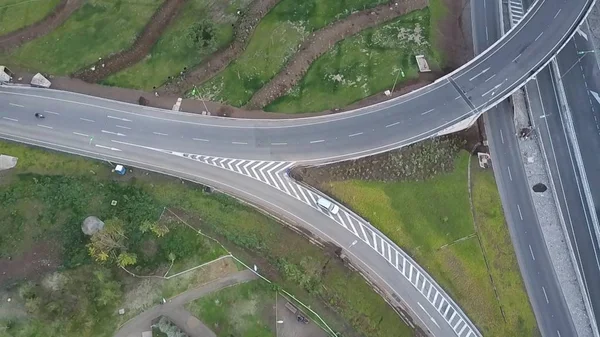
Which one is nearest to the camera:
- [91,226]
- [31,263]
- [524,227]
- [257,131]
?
[31,263]

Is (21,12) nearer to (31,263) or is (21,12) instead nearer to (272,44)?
(31,263)

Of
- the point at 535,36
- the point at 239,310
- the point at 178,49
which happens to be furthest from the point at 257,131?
the point at 535,36

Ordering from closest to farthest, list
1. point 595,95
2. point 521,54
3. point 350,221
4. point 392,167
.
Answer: point 350,221
point 392,167
point 521,54
point 595,95

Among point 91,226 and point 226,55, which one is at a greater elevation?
point 226,55

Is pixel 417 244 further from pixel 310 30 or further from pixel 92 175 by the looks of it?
pixel 92 175

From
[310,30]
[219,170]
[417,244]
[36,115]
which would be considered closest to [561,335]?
[417,244]

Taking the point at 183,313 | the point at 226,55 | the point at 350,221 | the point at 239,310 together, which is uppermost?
the point at 350,221

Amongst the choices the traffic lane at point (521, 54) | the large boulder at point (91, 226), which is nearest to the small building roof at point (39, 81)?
the large boulder at point (91, 226)
